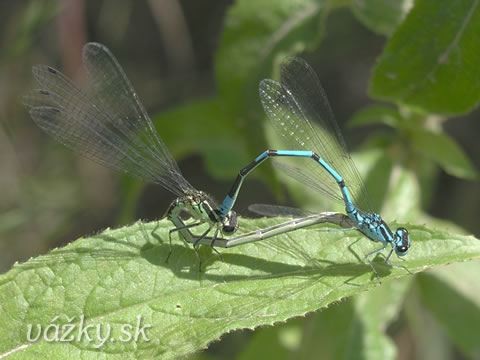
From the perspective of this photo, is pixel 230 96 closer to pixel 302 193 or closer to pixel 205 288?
pixel 302 193

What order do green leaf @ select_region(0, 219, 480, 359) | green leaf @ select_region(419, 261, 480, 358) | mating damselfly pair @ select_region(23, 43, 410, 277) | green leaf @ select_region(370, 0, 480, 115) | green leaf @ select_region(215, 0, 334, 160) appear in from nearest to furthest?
green leaf @ select_region(0, 219, 480, 359), green leaf @ select_region(370, 0, 480, 115), mating damselfly pair @ select_region(23, 43, 410, 277), green leaf @ select_region(215, 0, 334, 160), green leaf @ select_region(419, 261, 480, 358)

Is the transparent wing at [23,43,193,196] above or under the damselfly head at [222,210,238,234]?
above

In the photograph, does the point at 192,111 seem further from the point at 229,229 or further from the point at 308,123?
the point at 229,229

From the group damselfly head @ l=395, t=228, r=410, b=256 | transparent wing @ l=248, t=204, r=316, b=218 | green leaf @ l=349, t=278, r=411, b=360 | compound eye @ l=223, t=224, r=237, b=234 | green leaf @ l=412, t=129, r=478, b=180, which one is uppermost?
compound eye @ l=223, t=224, r=237, b=234

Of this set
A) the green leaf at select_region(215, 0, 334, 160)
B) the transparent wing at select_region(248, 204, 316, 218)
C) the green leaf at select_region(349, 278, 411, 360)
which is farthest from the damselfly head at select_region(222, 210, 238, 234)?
the green leaf at select_region(349, 278, 411, 360)

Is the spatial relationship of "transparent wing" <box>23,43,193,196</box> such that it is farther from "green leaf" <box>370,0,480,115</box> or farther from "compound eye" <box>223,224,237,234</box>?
"green leaf" <box>370,0,480,115</box>

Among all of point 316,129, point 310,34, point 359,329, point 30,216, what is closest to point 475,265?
point 359,329

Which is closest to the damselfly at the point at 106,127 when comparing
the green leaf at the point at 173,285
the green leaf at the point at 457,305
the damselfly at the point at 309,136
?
the damselfly at the point at 309,136
